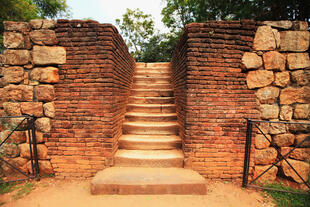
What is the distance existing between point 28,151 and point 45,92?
133 cm

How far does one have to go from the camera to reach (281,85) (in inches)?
104

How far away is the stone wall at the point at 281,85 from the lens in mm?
2580

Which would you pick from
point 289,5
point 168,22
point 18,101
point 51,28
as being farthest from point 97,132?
point 168,22

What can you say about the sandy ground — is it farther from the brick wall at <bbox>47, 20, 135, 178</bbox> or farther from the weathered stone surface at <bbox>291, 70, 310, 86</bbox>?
the weathered stone surface at <bbox>291, 70, 310, 86</bbox>

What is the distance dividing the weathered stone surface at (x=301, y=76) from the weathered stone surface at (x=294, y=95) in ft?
0.44

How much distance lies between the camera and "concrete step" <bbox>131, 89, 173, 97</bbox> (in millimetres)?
4184

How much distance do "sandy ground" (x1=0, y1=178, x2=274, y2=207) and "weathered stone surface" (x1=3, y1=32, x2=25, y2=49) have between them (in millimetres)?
2801

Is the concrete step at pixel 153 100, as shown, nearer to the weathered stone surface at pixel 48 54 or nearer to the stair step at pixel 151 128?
the stair step at pixel 151 128

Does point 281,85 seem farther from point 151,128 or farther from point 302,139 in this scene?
point 151,128

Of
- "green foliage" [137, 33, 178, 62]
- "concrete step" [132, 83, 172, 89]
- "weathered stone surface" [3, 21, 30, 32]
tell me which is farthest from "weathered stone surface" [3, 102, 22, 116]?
"green foliage" [137, 33, 178, 62]

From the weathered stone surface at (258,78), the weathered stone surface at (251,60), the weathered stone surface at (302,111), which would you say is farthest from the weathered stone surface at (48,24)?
the weathered stone surface at (302,111)

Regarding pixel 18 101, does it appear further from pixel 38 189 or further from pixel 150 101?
pixel 150 101

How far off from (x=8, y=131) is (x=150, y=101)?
10.8 feet

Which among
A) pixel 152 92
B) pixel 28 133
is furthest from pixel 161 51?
pixel 28 133
